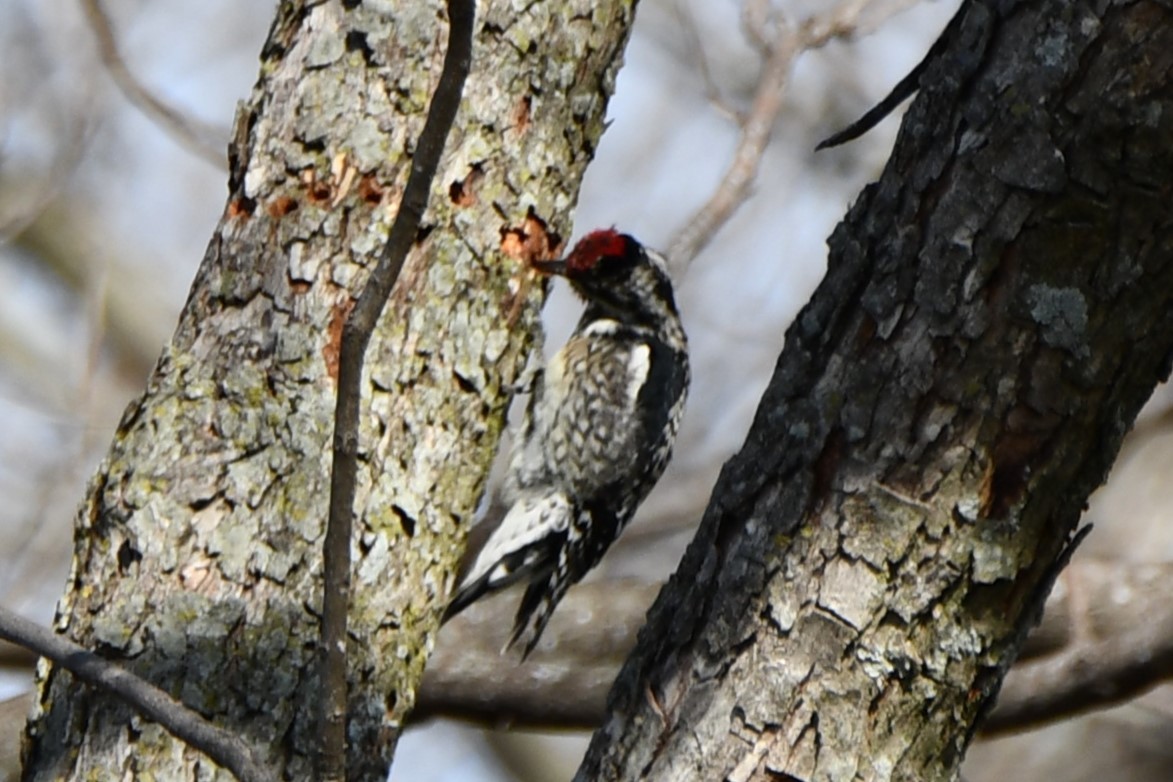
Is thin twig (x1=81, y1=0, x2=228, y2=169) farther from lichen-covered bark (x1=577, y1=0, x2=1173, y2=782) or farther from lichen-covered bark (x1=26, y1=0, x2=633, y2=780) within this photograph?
lichen-covered bark (x1=577, y1=0, x2=1173, y2=782)

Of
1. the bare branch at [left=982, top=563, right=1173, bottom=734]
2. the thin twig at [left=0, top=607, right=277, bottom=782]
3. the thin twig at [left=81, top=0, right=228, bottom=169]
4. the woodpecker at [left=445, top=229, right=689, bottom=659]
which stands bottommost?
the thin twig at [left=0, top=607, right=277, bottom=782]

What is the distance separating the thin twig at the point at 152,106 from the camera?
4.48m

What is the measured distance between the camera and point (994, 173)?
2.04 meters

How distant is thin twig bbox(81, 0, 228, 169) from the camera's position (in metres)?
4.48

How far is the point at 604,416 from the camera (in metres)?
4.75

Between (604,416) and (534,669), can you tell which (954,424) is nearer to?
(534,669)

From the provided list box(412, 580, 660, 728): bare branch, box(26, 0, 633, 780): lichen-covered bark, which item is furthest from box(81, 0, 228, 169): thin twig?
box(26, 0, 633, 780): lichen-covered bark

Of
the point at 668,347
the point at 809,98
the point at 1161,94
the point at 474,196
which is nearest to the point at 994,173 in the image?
the point at 1161,94

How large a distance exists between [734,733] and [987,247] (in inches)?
28.7

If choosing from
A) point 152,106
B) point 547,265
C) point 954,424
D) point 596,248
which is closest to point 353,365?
point 954,424

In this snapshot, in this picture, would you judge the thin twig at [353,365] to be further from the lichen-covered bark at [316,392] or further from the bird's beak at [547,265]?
the bird's beak at [547,265]

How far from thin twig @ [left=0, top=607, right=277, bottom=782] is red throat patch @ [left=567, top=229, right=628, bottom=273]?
2.44m

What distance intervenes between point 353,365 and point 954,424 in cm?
82

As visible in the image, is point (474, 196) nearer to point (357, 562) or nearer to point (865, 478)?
point (357, 562)
